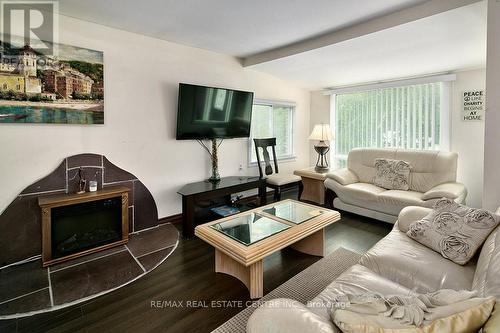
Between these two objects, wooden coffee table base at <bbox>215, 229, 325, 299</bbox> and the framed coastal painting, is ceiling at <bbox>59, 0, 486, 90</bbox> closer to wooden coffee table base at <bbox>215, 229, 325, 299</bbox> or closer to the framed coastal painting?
the framed coastal painting

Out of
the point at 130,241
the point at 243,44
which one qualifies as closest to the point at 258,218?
the point at 130,241

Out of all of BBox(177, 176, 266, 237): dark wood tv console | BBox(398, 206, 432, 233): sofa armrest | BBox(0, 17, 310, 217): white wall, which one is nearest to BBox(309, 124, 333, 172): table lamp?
BBox(177, 176, 266, 237): dark wood tv console

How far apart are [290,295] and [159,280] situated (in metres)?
1.13

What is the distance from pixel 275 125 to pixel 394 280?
375 centimetres

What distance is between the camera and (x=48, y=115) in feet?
8.36

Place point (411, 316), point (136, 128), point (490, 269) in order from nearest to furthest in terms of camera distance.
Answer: point (411, 316), point (490, 269), point (136, 128)

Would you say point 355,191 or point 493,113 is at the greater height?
point 493,113

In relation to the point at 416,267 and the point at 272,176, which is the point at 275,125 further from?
the point at 416,267

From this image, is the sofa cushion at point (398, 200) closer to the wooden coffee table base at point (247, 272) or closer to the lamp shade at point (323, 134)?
the lamp shade at point (323, 134)

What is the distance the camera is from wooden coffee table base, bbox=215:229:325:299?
6.36 feet

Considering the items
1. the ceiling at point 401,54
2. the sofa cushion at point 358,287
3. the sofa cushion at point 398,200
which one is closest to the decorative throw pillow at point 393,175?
the sofa cushion at point 398,200

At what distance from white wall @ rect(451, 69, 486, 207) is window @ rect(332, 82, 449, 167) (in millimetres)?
118

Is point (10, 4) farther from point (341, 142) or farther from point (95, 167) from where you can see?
point (341, 142)

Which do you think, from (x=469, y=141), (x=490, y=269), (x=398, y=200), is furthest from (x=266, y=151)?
(x=490, y=269)
